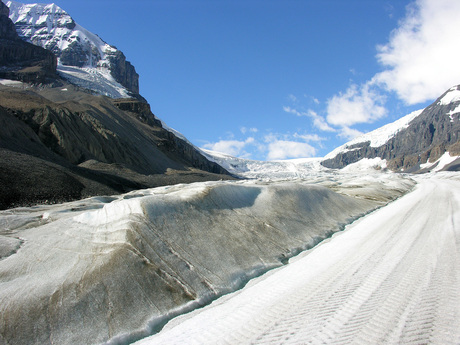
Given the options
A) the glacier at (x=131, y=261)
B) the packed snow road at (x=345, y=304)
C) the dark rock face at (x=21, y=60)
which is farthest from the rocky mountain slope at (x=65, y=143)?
the packed snow road at (x=345, y=304)

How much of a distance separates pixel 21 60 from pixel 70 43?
67227 millimetres

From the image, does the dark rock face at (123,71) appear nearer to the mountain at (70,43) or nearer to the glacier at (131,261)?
the mountain at (70,43)

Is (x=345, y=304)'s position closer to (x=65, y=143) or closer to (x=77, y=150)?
(x=65, y=143)

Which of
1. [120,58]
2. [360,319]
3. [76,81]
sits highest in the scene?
[120,58]

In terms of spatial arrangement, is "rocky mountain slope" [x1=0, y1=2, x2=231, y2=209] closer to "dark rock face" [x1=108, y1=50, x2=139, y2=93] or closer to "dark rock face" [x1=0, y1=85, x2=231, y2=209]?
"dark rock face" [x1=0, y1=85, x2=231, y2=209]

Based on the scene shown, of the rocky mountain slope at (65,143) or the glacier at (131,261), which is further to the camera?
the rocky mountain slope at (65,143)

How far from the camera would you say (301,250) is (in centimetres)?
1079

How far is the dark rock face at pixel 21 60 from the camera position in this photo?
305 ft

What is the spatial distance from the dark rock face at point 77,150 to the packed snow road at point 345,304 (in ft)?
62.0

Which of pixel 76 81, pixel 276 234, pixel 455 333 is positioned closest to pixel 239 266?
pixel 276 234

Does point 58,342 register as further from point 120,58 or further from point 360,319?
point 120,58

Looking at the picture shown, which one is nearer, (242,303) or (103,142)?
(242,303)

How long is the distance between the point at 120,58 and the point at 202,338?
607 feet

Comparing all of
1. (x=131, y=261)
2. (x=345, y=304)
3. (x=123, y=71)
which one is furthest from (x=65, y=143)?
(x=123, y=71)
